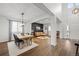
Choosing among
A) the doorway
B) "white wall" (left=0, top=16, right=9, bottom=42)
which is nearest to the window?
the doorway

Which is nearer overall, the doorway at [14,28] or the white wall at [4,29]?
the white wall at [4,29]

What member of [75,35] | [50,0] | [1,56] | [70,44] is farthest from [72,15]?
[1,56]

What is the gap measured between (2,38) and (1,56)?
0.42 metres

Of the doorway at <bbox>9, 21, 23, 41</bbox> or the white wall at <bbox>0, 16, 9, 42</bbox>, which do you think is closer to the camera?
the white wall at <bbox>0, 16, 9, 42</bbox>

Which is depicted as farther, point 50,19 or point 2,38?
point 50,19

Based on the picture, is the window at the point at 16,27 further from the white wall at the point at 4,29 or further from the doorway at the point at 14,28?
the white wall at the point at 4,29

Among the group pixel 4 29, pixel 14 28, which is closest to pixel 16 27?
pixel 14 28

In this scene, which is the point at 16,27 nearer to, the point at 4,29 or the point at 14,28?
the point at 14,28

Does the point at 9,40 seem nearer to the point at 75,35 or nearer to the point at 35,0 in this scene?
the point at 35,0

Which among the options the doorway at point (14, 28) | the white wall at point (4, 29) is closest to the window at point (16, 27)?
the doorway at point (14, 28)

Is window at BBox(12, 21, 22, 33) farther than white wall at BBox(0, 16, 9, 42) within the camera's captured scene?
Yes

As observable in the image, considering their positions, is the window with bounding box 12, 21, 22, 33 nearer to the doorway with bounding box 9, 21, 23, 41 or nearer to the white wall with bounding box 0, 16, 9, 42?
the doorway with bounding box 9, 21, 23, 41

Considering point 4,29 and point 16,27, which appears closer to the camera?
point 4,29

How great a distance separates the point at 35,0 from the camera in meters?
2.16
